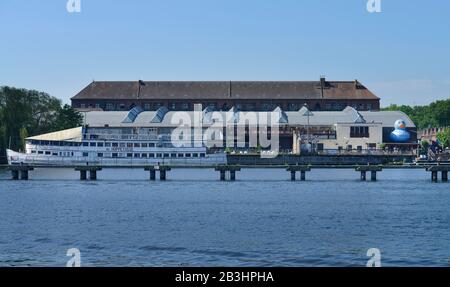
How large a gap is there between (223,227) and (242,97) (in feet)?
498

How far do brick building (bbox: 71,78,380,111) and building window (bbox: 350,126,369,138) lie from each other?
111ft

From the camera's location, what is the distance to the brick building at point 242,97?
19462 centimetres

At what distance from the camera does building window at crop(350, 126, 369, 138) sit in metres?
160

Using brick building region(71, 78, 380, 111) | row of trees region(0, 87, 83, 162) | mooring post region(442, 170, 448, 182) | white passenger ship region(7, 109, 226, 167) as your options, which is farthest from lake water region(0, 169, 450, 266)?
brick building region(71, 78, 380, 111)

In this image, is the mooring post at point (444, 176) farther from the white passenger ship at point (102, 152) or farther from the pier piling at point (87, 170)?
the pier piling at point (87, 170)

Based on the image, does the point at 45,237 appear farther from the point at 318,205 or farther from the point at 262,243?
the point at 318,205

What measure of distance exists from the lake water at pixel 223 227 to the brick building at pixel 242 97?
120623 mm

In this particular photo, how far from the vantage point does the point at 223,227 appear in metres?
43.8

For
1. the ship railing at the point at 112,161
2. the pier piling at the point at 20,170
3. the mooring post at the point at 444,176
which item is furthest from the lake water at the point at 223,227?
the ship railing at the point at 112,161

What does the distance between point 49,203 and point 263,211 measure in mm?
16750

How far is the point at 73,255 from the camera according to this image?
32.6m

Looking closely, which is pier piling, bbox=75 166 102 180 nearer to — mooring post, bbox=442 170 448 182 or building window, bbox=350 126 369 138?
mooring post, bbox=442 170 448 182
